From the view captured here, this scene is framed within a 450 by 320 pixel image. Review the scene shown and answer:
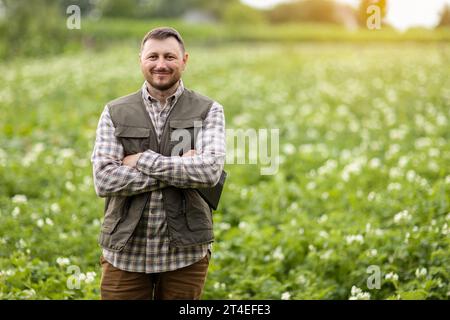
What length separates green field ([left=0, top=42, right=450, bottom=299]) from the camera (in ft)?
13.8

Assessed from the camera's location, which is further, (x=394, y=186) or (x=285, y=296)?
(x=394, y=186)

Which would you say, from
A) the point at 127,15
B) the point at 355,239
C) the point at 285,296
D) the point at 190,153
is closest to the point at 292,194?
the point at 355,239

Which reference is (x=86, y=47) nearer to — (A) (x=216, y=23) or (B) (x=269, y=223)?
(A) (x=216, y=23)

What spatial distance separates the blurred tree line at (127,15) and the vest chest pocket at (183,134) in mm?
3650

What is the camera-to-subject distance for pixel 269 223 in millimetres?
5609

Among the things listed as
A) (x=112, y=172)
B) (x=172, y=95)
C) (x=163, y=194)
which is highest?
(x=172, y=95)

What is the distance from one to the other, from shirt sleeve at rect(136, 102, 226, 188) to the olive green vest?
6cm

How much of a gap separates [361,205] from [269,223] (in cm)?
93

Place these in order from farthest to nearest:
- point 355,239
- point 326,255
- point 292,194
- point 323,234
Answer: point 292,194
point 323,234
point 355,239
point 326,255

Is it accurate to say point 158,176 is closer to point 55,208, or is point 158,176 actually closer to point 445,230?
point 445,230

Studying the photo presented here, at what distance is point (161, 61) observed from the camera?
2768 millimetres

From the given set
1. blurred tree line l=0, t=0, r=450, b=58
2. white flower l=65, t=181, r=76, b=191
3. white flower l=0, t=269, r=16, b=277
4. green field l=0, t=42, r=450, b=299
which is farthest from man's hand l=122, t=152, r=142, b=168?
blurred tree line l=0, t=0, r=450, b=58

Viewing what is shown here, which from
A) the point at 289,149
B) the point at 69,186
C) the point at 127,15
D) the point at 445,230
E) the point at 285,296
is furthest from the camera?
the point at 127,15

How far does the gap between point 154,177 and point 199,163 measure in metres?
→ 0.23
